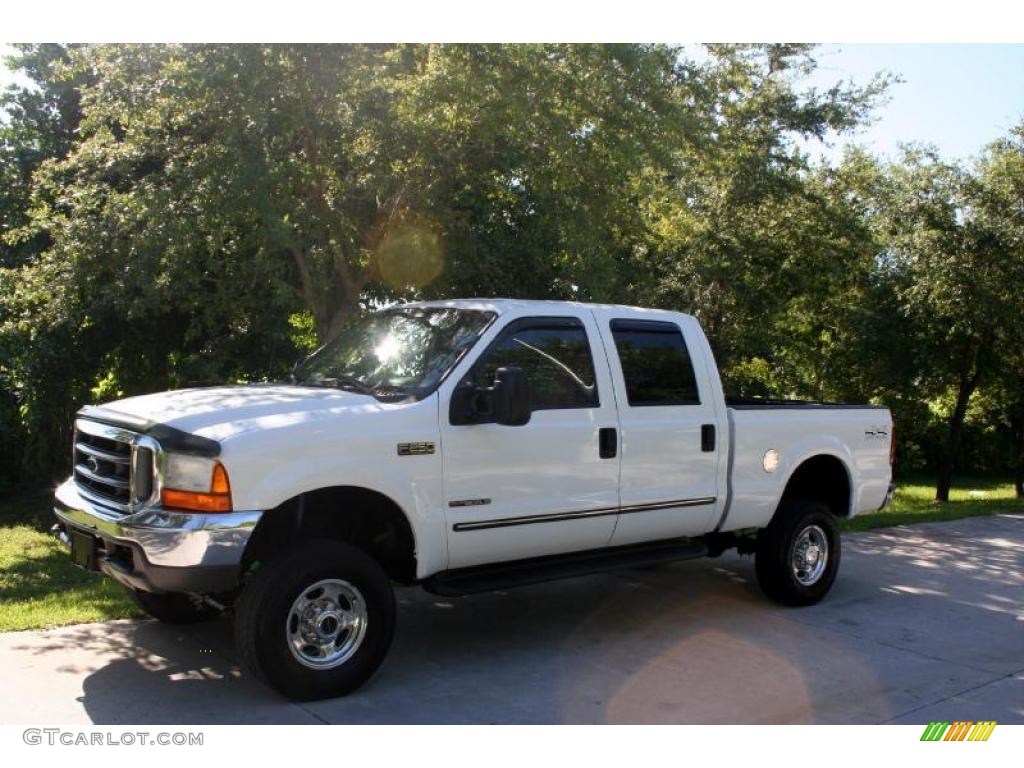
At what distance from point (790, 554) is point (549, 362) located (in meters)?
2.59

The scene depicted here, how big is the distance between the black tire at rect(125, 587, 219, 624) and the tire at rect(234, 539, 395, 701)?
1.47 m

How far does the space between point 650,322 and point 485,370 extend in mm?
1559

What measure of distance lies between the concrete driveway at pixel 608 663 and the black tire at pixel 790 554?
15cm

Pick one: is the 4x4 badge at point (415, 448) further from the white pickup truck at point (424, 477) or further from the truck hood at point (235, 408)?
the truck hood at point (235, 408)

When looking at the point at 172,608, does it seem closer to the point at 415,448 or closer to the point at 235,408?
the point at 235,408

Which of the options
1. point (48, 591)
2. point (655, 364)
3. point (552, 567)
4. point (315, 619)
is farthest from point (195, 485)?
point (48, 591)

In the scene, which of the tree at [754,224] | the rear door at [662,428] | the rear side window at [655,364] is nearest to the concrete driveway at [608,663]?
the rear door at [662,428]

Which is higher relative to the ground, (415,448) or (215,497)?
(415,448)

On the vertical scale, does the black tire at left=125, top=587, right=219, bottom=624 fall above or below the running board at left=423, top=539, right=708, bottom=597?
below

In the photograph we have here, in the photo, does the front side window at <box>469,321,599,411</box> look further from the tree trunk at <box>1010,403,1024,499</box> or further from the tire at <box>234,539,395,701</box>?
the tree trunk at <box>1010,403,1024,499</box>

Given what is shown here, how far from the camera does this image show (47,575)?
8.62 meters

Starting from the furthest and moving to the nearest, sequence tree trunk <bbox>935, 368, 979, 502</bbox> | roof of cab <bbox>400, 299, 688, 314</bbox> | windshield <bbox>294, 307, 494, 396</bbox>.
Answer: tree trunk <bbox>935, 368, 979, 502</bbox> → roof of cab <bbox>400, 299, 688, 314</bbox> → windshield <bbox>294, 307, 494, 396</bbox>

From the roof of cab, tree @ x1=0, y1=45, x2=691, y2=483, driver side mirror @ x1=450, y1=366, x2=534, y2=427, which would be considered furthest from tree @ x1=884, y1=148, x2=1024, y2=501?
driver side mirror @ x1=450, y1=366, x2=534, y2=427

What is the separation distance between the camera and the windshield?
5.93 meters
